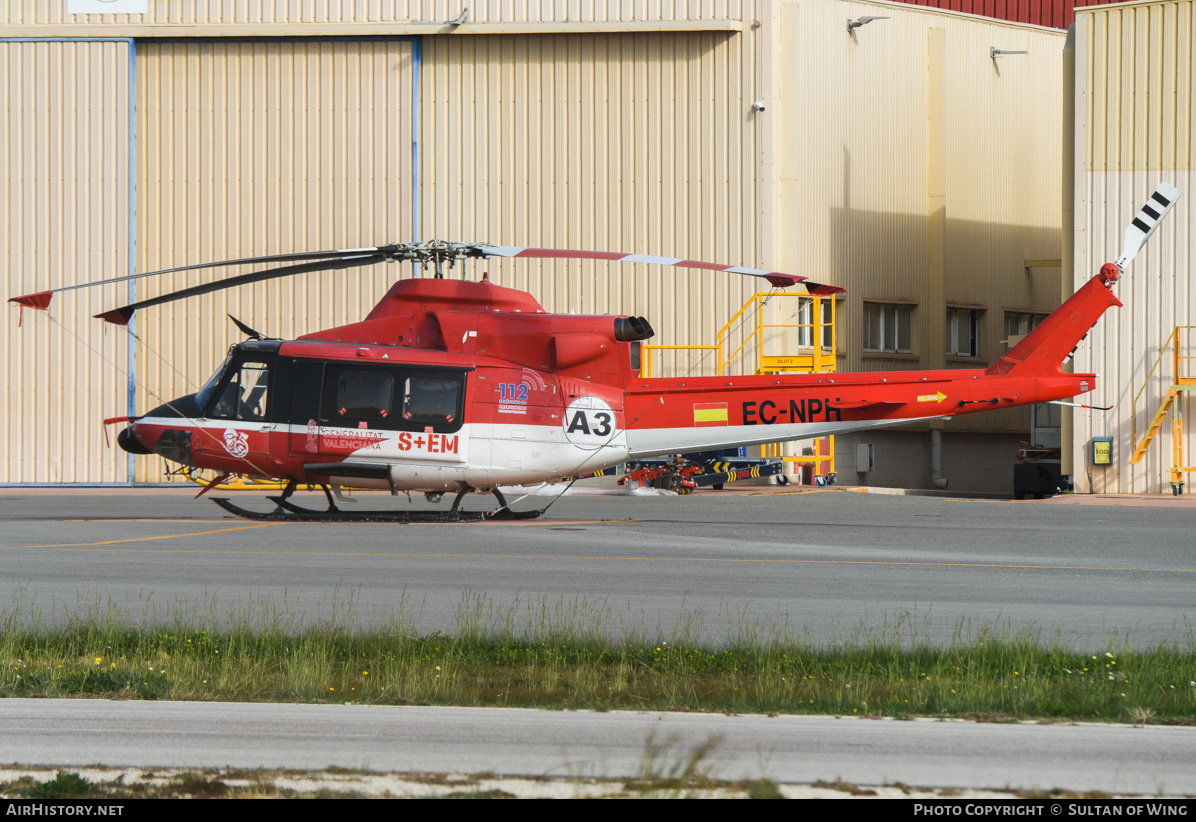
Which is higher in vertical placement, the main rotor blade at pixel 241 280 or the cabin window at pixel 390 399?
the main rotor blade at pixel 241 280

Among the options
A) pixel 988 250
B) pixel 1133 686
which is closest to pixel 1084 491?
pixel 988 250

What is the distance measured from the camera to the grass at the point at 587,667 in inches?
248

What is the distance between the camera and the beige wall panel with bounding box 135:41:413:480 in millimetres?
29828

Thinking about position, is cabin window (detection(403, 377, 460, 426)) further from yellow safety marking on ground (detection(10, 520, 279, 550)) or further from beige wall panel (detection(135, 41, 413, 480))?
beige wall panel (detection(135, 41, 413, 480))

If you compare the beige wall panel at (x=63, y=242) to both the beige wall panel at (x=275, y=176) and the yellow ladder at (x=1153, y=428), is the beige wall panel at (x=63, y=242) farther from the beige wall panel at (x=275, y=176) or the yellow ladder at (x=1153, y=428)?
the yellow ladder at (x=1153, y=428)

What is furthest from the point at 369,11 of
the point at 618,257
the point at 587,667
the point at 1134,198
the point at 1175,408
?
the point at 587,667

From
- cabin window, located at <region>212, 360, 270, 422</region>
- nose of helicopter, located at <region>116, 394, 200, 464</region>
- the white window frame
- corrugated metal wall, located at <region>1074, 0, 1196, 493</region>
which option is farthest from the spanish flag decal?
the white window frame

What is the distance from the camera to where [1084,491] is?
26.9m

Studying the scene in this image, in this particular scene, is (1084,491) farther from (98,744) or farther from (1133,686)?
(98,744)

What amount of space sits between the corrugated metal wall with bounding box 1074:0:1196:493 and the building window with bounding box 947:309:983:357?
366 inches

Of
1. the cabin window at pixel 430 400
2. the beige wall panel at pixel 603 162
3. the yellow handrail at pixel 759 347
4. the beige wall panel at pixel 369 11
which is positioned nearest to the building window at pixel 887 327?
the yellow handrail at pixel 759 347

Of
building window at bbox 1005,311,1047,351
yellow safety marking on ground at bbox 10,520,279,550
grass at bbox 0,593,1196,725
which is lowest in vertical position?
yellow safety marking on ground at bbox 10,520,279,550

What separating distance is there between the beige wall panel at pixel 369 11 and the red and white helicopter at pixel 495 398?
14.8 meters

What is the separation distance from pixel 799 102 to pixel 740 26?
3.07m
